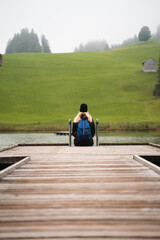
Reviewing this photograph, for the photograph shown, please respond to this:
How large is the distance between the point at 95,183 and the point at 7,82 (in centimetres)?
6921

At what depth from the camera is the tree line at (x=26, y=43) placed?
466 ft

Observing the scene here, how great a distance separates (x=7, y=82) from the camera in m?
68.6

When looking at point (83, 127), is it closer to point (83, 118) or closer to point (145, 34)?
point (83, 118)

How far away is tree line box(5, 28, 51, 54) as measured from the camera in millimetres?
141925

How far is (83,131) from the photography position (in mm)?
8539

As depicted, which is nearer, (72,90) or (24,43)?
(72,90)

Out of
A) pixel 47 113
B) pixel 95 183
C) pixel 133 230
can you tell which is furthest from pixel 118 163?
pixel 47 113

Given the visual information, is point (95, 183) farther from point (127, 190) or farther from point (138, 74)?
point (138, 74)

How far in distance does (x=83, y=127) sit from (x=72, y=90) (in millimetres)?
58483

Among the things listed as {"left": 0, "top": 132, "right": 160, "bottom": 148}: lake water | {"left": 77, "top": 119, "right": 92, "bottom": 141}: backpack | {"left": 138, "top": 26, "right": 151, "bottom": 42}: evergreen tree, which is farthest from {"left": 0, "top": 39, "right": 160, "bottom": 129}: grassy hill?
{"left": 138, "top": 26, "right": 151, "bottom": 42}: evergreen tree

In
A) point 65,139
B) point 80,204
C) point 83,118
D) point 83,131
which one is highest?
point 83,118

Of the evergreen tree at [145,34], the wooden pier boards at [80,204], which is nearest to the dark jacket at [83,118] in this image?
the wooden pier boards at [80,204]

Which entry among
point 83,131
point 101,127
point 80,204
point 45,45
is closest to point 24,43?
point 45,45

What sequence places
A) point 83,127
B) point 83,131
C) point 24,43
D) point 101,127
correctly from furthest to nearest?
point 24,43 < point 101,127 < point 83,131 < point 83,127
